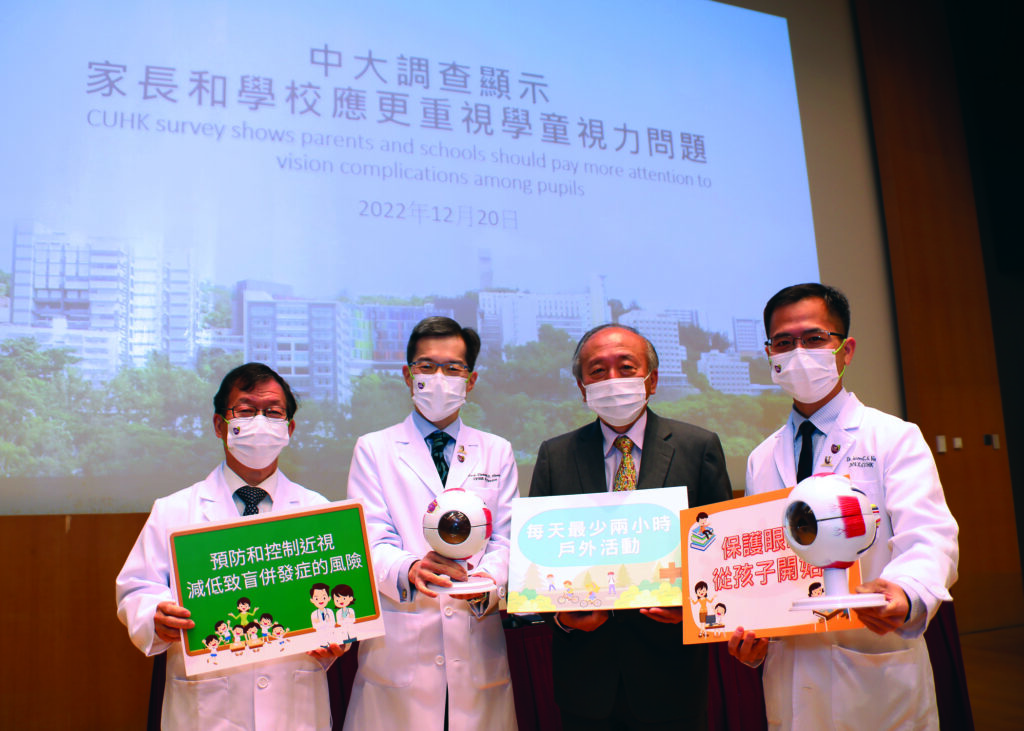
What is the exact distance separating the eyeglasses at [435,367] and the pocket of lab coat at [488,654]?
0.83 m

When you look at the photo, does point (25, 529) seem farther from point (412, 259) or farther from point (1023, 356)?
point (1023, 356)

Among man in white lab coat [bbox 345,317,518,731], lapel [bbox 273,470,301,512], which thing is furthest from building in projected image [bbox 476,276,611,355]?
lapel [bbox 273,470,301,512]

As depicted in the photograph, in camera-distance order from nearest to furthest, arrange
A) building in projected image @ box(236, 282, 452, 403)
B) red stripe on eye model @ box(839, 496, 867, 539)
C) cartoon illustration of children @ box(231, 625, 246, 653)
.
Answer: red stripe on eye model @ box(839, 496, 867, 539) < cartoon illustration of children @ box(231, 625, 246, 653) < building in projected image @ box(236, 282, 452, 403)

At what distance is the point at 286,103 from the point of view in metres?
3.97

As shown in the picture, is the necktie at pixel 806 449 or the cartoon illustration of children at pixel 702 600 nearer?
the cartoon illustration of children at pixel 702 600

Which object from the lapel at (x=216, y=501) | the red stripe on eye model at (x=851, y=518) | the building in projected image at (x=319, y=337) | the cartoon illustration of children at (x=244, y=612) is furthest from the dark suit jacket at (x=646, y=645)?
the building in projected image at (x=319, y=337)

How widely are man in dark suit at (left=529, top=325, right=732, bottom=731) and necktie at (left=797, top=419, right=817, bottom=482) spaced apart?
0.71 feet

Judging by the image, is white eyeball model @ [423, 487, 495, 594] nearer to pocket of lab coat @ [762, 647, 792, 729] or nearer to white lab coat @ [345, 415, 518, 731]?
white lab coat @ [345, 415, 518, 731]

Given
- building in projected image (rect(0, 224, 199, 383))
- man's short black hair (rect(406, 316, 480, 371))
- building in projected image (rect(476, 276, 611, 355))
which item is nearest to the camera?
man's short black hair (rect(406, 316, 480, 371))

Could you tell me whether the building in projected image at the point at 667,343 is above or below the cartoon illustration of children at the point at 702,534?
above

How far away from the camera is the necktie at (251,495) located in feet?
7.52

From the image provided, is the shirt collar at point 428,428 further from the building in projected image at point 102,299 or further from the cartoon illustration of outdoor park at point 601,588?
the building in projected image at point 102,299

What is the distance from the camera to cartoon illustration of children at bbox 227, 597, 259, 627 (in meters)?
1.97

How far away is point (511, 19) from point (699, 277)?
2098mm
